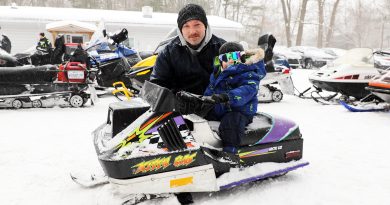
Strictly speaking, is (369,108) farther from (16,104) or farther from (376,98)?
(16,104)

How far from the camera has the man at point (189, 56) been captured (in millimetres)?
3148

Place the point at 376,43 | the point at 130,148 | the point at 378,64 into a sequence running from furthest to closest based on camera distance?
the point at 376,43 < the point at 378,64 < the point at 130,148

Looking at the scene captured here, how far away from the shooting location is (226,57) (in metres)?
3.01

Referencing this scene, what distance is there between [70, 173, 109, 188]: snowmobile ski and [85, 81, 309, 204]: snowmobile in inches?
0.6

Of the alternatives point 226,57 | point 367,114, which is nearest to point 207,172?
point 226,57

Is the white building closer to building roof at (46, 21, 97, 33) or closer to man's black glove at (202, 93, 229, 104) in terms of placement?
building roof at (46, 21, 97, 33)

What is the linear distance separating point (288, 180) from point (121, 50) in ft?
20.6

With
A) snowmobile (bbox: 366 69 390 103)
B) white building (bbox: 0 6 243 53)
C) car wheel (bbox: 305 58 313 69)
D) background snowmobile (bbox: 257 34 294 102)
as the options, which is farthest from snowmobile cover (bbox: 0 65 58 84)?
car wheel (bbox: 305 58 313 69)

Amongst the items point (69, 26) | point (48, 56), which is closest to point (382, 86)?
point (48, 56)

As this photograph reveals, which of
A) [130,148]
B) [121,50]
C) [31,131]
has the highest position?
[121,50]

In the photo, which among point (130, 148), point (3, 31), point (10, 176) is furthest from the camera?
point (3, 31)

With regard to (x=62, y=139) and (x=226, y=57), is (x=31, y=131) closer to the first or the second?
(x=62, y=139)

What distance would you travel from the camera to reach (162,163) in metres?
2.61

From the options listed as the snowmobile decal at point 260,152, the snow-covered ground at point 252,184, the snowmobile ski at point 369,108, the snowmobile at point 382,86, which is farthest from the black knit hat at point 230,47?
the snowmobile ski at point 369,108
